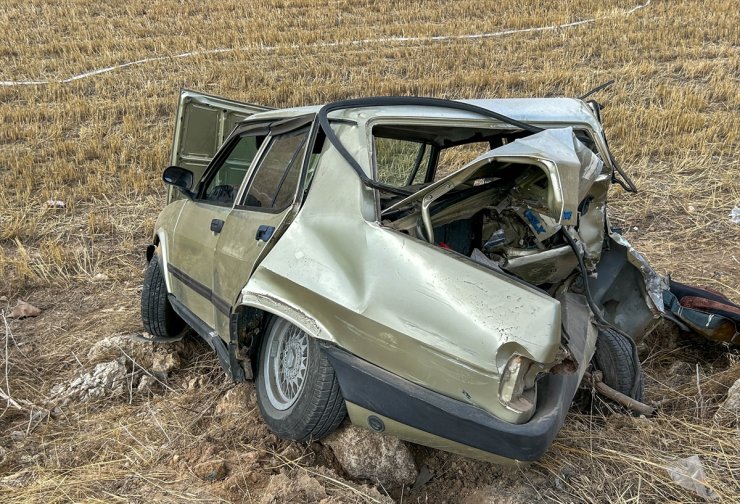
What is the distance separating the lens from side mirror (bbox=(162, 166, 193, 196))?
3982mm

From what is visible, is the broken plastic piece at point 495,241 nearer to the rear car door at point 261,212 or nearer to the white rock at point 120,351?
the rear car door at point 261,212

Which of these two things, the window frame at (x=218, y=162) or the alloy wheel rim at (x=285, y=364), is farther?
the window frame at (x=218, y=162)

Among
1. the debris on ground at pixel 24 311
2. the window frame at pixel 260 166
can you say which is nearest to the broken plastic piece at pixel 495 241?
the window frame at pixel 260 166

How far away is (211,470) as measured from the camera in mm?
2885

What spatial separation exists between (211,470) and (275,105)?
34.9 ft

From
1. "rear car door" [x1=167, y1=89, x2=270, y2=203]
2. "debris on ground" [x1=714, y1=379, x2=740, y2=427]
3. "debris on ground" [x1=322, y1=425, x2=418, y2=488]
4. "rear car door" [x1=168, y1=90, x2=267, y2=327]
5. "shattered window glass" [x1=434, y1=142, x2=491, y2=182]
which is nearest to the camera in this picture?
"debris on ground" [x1=322, y1=425, x2=418, y2=488]

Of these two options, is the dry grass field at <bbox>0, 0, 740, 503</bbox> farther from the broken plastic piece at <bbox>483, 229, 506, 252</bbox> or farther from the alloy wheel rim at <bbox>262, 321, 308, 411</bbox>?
the broken plastic piece at <bbox>483, 229, 506, 252</bbox>

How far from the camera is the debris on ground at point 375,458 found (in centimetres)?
280

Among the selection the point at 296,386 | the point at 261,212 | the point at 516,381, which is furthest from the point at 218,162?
the point at 516,381

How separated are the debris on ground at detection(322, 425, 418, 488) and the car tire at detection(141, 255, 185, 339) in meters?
2.11

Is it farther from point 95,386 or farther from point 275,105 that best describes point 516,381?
point 275,105

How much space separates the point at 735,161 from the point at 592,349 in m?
6.97

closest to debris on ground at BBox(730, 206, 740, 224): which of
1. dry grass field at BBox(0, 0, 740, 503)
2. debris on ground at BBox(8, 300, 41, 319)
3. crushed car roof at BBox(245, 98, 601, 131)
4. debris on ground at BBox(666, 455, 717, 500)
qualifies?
dry grass field at BBox(0, 0, 740, 503)

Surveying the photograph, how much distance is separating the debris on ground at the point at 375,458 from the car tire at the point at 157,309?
2.11 metres
